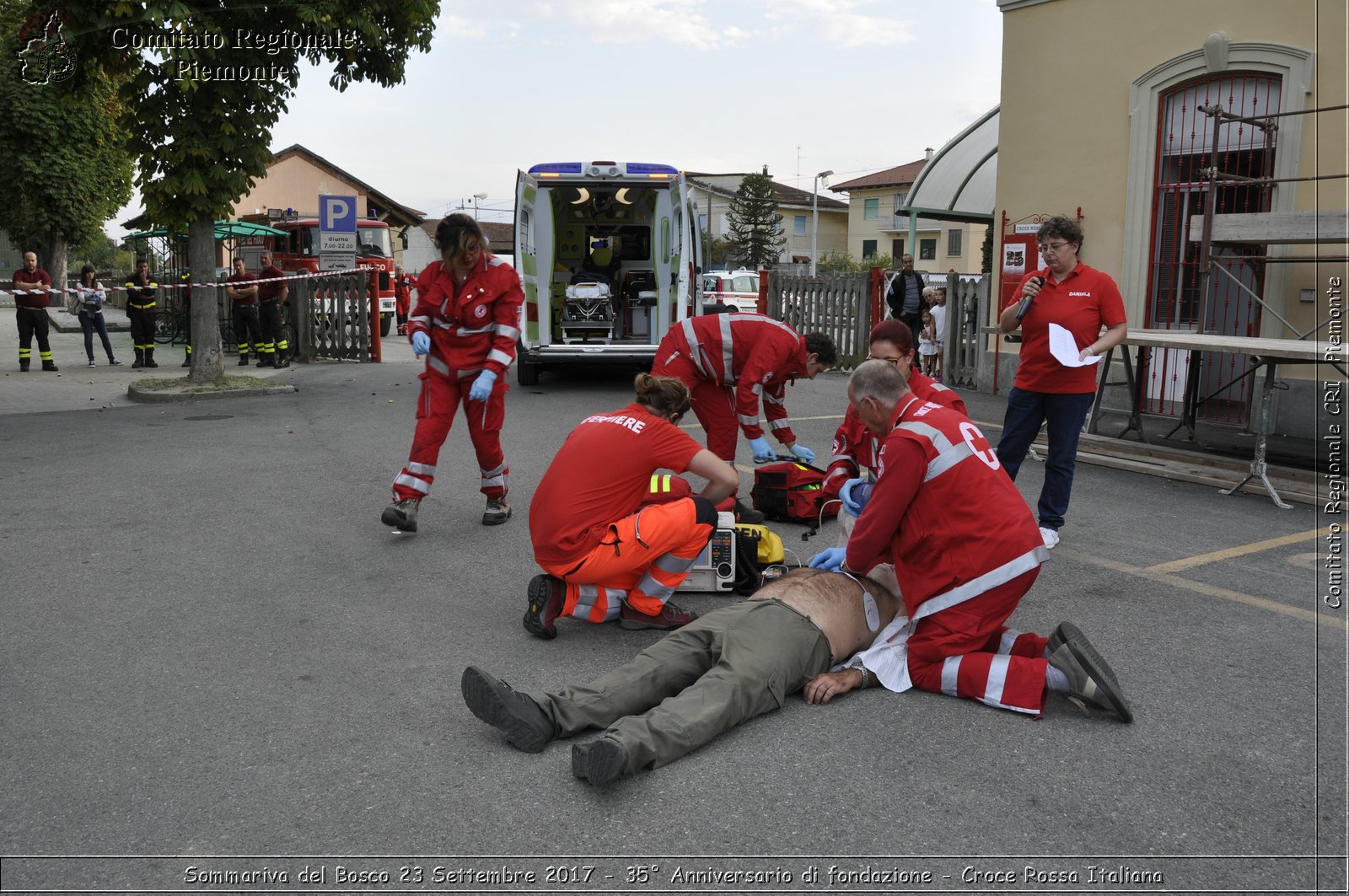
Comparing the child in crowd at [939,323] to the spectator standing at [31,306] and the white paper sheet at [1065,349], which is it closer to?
the white paper sheet at [1065,349]

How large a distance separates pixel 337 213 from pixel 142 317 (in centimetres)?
354

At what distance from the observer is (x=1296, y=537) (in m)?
6.55

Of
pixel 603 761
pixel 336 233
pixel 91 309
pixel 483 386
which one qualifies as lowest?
pixel 603 761

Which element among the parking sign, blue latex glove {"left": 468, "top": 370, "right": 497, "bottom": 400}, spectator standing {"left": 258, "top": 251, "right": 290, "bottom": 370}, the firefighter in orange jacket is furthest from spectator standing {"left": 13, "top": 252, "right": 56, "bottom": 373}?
the firefighter in orange jacket

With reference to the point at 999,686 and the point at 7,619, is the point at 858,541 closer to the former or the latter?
the point at 999,686

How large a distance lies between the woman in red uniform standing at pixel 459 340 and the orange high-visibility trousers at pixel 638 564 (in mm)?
2114

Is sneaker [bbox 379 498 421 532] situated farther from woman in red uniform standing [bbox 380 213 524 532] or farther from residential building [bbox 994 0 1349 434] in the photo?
residential building [bbox 994 0 1349 434]

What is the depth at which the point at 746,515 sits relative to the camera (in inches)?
247

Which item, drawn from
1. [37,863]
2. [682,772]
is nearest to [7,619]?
[37,863]

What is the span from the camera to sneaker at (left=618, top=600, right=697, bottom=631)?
475 centimetres

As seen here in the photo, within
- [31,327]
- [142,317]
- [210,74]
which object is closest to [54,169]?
[142,317]

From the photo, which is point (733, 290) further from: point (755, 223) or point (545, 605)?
point (755, 223)

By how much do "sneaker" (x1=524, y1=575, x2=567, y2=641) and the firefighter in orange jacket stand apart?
210 cm

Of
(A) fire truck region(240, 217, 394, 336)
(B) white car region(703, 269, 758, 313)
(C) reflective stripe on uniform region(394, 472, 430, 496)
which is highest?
(A) fire truck region(240, 217, 394, 336)
